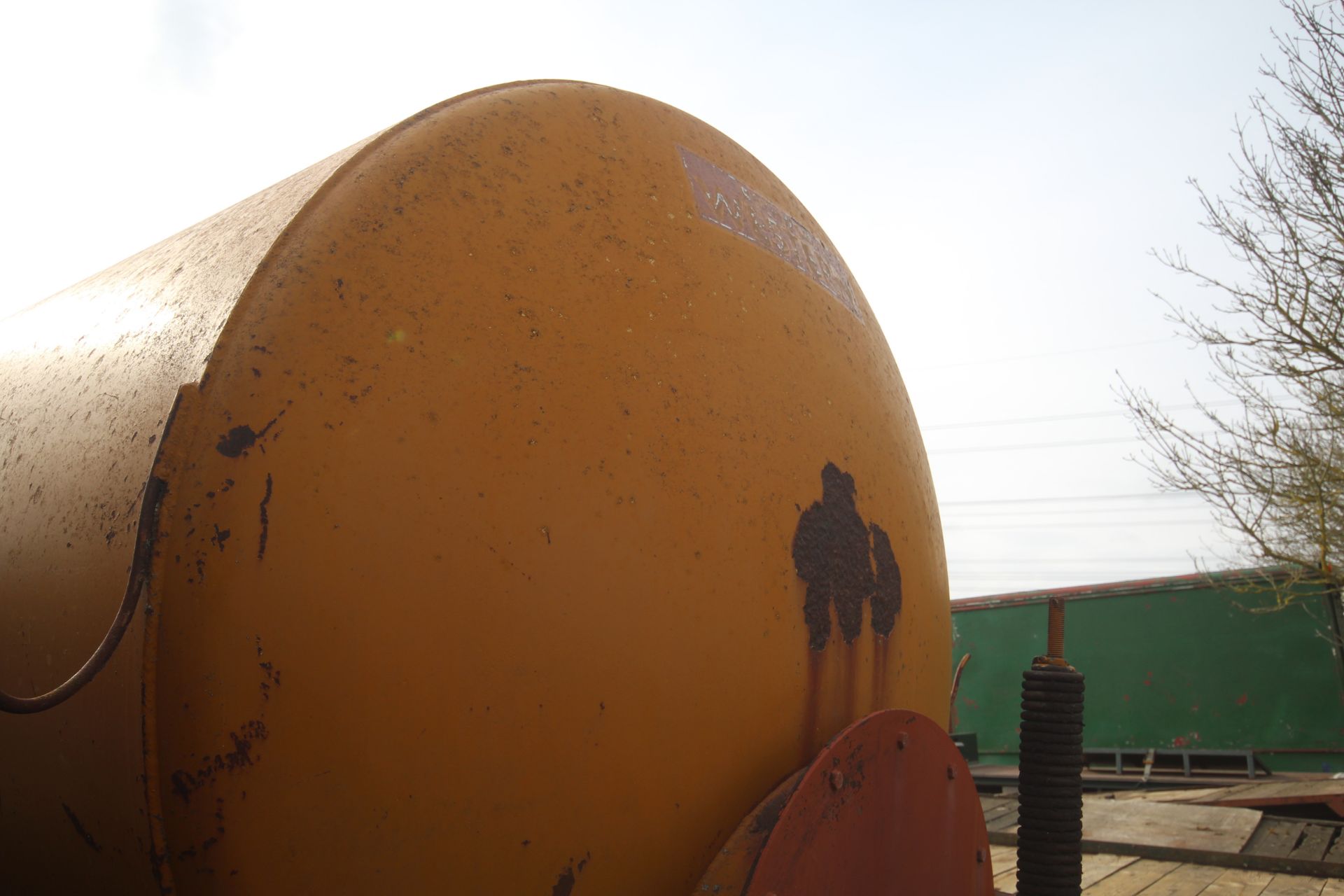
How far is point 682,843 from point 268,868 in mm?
507

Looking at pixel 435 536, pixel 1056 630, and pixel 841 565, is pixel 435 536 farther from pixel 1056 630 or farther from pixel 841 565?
pixel 1056 630

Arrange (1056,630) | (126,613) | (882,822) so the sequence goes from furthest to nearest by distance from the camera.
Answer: (1056,630), (882,822), (126,613)

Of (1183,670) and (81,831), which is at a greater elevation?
(81,831)

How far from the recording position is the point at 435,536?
981mm

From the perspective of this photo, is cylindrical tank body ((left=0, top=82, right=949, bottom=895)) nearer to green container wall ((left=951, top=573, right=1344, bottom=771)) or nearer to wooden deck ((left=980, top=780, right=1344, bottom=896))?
wooden deck ((left=980, top=780, right=1344, bottom=896))

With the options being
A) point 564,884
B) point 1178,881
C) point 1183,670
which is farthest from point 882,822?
point 1183,670

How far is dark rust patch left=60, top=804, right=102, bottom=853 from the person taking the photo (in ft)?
3.20

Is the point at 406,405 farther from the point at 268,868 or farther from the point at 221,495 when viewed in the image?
the point at 268,868

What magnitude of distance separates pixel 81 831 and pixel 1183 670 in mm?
9218

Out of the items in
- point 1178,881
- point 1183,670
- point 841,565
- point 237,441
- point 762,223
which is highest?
point 762,223

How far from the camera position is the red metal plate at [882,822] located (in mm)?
1153

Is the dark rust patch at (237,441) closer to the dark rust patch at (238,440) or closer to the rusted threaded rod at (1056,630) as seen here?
the dark rust patch at (238,440)

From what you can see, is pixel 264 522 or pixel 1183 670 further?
pixel 1183 670

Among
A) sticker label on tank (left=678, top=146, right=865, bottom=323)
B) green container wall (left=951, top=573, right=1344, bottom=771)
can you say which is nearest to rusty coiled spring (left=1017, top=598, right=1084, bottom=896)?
sticker label on tank (left=678, top=146, right=865, bottom=323)
